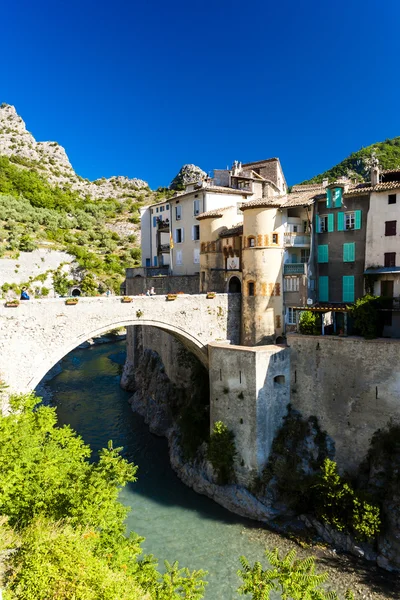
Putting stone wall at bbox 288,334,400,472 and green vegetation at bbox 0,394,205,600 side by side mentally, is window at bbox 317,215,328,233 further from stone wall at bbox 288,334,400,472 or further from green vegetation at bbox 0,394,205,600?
green vegetation at bbox 0,394,205,600

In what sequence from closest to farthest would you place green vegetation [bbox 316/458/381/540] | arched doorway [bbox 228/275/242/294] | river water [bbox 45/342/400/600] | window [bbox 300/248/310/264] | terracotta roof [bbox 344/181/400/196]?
1. river water [bbox 45/342/400/600]
2. green vegetation [bbox 316/458/381/540]
3. terracotta roof [bbox 344/181/400/196]
4. window [bbox 300/248/310/264]
5. arched doorway [bbox 228/275/242/294]

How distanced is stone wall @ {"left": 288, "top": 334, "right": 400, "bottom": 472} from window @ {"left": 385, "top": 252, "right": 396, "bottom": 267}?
206 inches

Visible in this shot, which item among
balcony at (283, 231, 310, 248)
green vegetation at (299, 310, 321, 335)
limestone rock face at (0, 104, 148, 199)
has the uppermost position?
limestone rock face at (0, 104, 148, 199)

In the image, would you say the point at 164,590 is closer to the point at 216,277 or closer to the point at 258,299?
the point at 258,299

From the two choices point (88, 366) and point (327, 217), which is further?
point (88, 366)

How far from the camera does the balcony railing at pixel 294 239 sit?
2394 centimetres

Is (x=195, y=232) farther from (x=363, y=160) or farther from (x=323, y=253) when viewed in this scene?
(x=363, y=160)

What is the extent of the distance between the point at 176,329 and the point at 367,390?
11017 millimetres

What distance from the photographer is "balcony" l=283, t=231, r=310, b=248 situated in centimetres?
2391

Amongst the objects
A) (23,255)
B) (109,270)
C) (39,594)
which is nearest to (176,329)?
(39,594)

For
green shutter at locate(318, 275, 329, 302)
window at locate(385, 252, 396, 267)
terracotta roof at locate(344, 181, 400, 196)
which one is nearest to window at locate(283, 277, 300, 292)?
green shutter at locate(318, 275, 329, 302)

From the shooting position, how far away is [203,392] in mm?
25609

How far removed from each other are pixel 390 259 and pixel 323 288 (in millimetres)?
4441

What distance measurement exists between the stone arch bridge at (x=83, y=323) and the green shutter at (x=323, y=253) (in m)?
6.04
